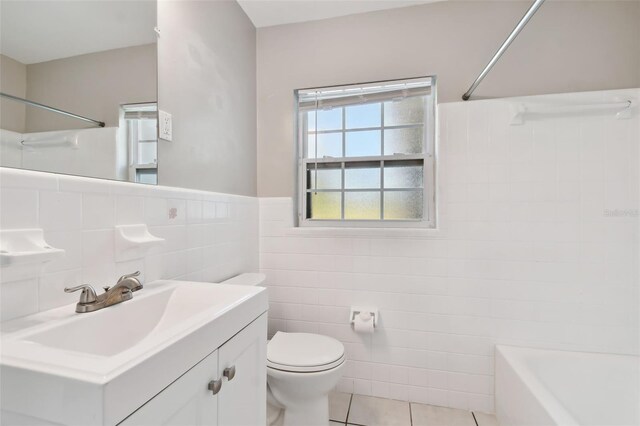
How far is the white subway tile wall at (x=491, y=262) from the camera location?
157 cm

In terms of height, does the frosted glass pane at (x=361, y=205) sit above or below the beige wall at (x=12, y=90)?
below

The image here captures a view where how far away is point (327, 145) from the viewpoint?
208 cm

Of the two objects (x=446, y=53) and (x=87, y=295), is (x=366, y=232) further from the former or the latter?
(x=87, y=295)

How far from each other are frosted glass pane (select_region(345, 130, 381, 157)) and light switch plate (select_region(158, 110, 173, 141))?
1.16 m

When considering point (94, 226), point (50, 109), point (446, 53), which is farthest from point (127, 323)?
point (446, 53)

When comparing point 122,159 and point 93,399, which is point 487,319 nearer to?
point 93,399

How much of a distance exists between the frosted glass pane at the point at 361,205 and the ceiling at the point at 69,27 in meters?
1.41

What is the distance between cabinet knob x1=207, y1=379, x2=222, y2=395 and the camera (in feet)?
2.24

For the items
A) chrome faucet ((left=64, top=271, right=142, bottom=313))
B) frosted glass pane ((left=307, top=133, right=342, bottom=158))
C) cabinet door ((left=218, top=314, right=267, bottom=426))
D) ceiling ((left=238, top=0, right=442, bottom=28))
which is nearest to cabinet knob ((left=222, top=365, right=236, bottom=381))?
cabinet door ((left=218, top=314, right=267, bottom=426))

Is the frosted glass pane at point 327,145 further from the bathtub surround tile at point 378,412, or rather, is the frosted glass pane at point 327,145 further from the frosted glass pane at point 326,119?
the bathtub surround tile at point 378,412

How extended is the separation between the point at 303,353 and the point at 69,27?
1602mm

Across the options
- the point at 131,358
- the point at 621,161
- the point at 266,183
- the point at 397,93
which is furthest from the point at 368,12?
the point at 131,358

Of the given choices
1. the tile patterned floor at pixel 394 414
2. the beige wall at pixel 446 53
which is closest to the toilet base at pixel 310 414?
the tile patterned floor at pixel 394 414

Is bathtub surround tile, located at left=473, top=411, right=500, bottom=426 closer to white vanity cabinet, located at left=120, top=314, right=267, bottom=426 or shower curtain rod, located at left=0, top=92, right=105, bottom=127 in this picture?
white vanity cabinet, located at left=120, top=314, right=267, bottom=426
